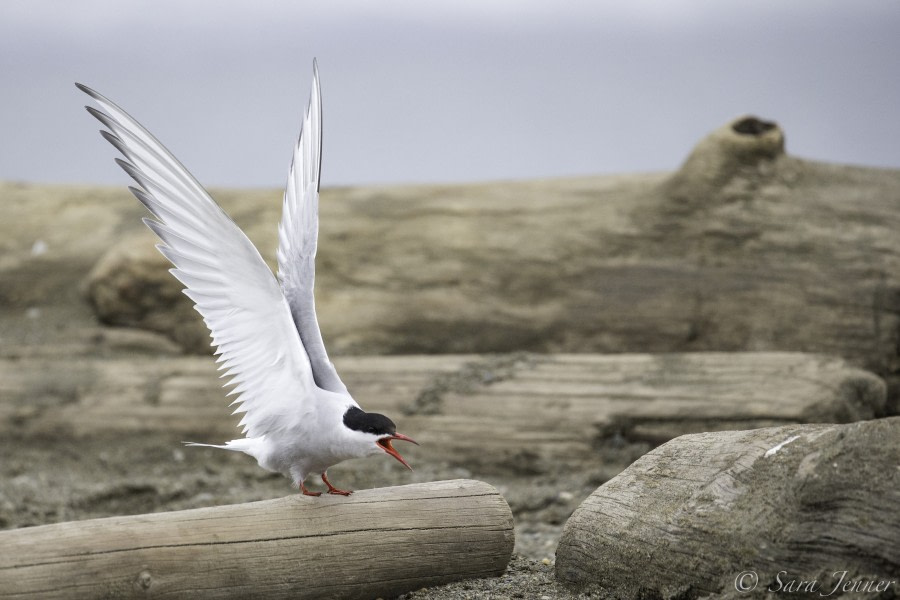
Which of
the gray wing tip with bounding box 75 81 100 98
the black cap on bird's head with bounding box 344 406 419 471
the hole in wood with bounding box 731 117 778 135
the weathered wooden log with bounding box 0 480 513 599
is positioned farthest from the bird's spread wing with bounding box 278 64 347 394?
the hole in wood with bounding box 731 117 778 135

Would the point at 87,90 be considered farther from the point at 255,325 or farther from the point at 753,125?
the point at 753,125

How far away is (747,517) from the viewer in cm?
296

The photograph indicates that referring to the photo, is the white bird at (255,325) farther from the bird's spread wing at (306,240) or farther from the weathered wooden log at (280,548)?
the weathered wooden log at (280,548)

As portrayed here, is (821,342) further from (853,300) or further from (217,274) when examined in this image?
(217,274)

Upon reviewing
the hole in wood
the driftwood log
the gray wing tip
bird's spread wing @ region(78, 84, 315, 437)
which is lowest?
the driftwood log

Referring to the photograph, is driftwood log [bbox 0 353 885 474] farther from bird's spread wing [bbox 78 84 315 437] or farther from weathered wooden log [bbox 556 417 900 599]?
bird's spread wing [bbox 78 84 315 437]

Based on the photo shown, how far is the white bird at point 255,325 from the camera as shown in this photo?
325 centimetres

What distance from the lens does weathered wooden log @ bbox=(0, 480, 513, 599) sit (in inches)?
112

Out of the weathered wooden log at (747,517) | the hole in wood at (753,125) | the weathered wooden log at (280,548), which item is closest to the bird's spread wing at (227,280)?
the weathered wooden log at (280,548)
